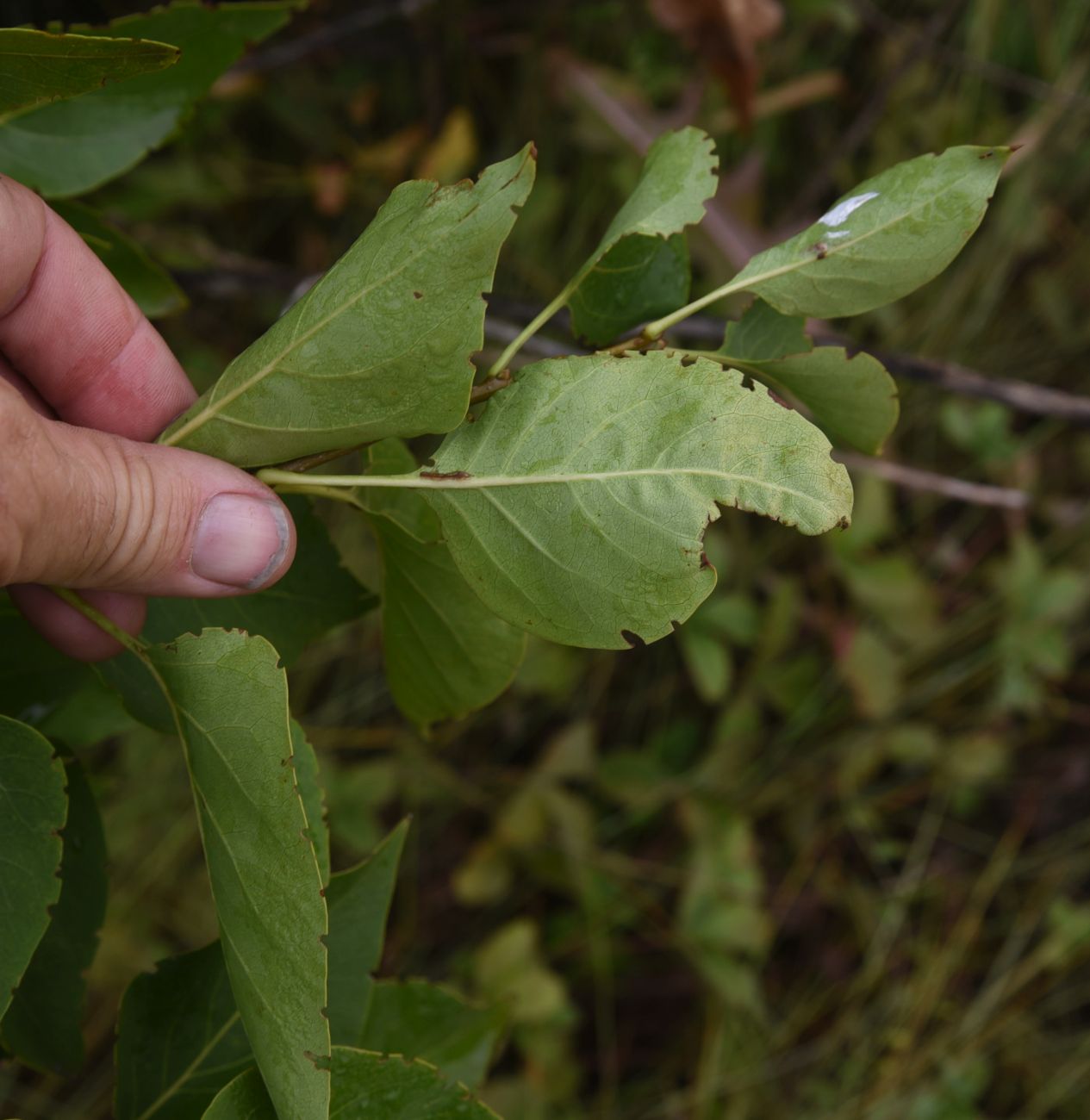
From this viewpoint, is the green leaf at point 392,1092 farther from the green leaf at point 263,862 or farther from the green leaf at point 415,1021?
the green leaf at point 415,1021

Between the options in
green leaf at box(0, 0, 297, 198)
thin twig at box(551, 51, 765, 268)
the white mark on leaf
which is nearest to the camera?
the white mark on leaf

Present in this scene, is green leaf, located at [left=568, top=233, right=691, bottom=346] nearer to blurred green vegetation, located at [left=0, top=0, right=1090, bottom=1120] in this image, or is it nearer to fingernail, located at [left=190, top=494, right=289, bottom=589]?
fingernail, located at [left=190, top=494, right=289, bottom=589]

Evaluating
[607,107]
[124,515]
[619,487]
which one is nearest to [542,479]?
[619,487]

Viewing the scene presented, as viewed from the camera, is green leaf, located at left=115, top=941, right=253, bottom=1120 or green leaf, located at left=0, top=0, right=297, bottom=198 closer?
green leaf, located at left=115, top=941, right=253, bottom=1120

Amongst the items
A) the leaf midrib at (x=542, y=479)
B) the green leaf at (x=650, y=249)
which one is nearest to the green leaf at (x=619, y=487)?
the leaf midrib at (x=542, y=479)

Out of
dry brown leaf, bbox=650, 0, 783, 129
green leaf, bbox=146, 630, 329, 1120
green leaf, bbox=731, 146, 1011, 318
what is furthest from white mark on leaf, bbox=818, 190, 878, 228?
dry brown leaf, bbox=650, 0, 783, 129

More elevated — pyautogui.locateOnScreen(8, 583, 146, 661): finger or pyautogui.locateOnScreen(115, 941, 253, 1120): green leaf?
pyautogui.locateOnScreen(8, 583, 146, 661): finger
